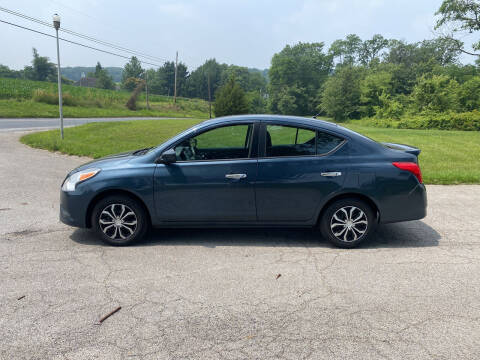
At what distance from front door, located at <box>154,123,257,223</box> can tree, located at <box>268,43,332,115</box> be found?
263ft

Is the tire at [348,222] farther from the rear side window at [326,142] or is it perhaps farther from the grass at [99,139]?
the grass at [99,139]

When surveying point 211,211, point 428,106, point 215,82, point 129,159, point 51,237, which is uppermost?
point 215,82

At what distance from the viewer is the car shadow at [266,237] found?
4.79 meters

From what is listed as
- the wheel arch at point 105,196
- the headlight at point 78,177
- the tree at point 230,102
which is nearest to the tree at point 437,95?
the tree at point 230,102

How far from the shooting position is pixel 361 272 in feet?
12.9

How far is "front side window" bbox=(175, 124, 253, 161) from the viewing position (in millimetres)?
4711

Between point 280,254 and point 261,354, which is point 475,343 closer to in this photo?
point 261,354

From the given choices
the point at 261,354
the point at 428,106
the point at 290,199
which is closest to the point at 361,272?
the point at 290,199

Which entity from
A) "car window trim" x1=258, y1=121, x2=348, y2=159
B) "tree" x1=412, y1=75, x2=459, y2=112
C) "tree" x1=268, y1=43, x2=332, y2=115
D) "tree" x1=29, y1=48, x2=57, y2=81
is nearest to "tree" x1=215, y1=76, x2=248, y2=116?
"tree" x1=412, y1=75, x2=459, y2=112

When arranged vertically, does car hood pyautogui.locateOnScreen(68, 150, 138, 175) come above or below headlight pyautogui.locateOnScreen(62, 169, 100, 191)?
above

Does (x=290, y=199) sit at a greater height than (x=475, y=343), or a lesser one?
greater

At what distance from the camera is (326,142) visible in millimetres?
4703

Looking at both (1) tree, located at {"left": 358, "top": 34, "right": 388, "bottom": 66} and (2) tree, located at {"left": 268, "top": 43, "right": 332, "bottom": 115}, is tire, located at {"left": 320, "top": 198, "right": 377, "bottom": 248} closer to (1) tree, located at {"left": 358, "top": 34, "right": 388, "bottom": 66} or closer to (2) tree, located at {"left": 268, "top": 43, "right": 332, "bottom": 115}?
(2) tree, located at {"left": 268, "top": 43, "right": 332, "bottom": 115}

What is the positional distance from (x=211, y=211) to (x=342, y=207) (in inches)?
63.6
